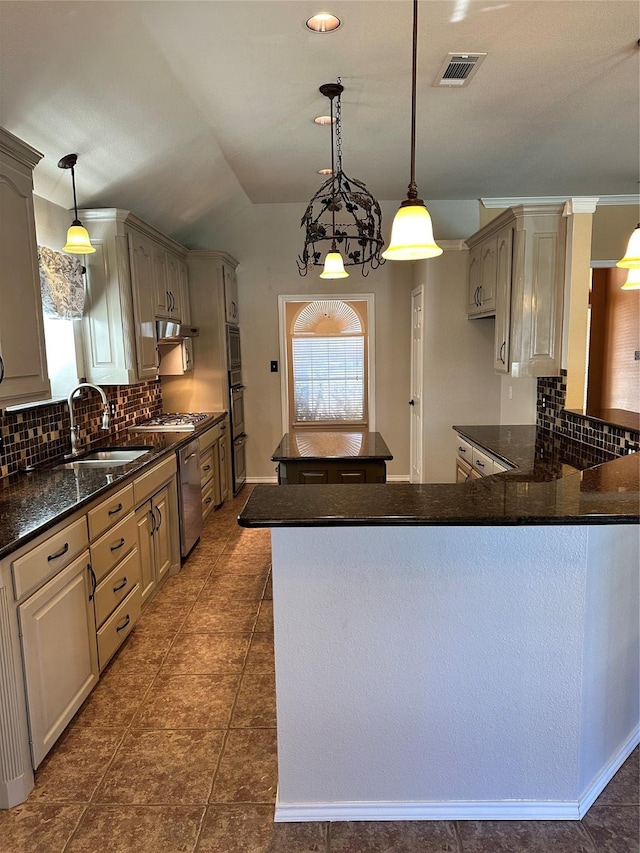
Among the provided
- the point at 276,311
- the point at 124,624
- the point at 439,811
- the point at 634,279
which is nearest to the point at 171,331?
the point at 276,311

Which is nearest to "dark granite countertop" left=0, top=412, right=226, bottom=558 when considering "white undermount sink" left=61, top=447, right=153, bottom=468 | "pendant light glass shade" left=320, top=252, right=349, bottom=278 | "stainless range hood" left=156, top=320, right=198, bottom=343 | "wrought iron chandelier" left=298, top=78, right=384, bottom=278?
"white undermount sink" left=61, top=447, right=153, bottom=468

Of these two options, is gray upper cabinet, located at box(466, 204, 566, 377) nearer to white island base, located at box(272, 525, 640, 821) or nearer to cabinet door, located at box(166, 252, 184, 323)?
white island base, located at box(272, 525, 640, 821)

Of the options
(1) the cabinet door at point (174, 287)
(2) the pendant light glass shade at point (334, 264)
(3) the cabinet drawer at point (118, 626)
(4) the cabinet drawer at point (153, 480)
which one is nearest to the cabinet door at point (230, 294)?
(1) the cabinet door at point (174, 287)

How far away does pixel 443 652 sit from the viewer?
1.65m

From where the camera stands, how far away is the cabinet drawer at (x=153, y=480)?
9.73 ft

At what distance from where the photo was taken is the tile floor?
1.64m

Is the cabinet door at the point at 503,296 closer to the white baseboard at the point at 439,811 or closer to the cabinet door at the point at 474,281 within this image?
the cabinet door at the point at 474,281

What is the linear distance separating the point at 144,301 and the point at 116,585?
7.15 ft

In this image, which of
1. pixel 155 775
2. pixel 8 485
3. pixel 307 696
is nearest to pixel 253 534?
pixel 8 485

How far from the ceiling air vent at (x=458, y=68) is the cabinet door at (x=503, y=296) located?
1075 mm

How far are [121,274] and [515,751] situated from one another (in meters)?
3.44

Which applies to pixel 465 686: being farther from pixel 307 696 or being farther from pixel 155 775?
pixel 155 775

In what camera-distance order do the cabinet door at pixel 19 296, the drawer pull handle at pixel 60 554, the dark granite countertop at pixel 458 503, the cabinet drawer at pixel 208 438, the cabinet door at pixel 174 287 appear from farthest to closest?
Answer: the cabinet door at pixel 174 287 → the cabinet drawer at pixel 208 438 → the cabinet door at pixel 19 296 → the drawer pull handle at pixel 60 554 → the dark granite countertop at pixel 458 503

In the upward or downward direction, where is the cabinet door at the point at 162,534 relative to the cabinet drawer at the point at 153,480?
downward
